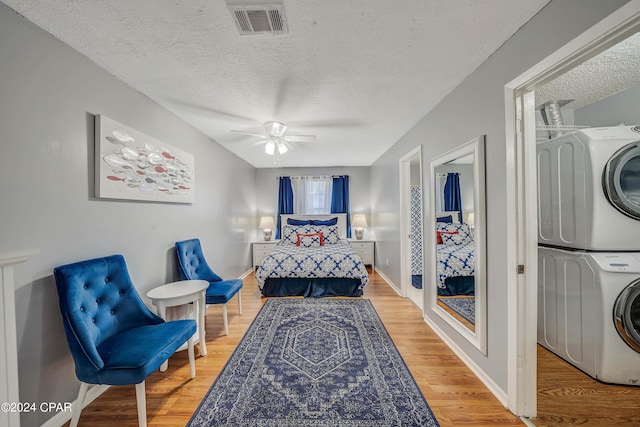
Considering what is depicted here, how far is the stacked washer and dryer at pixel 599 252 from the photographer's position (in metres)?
1.62

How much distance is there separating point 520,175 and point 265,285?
328cm

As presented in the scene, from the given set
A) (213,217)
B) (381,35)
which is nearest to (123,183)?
(213,217)

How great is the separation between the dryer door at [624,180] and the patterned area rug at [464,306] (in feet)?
3.89

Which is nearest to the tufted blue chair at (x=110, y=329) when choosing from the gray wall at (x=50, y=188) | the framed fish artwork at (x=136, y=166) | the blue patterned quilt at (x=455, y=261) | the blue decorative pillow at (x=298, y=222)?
the gray wall at (x=50, y=188)

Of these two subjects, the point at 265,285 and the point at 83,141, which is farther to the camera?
the point at 265,285

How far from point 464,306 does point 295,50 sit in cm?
234

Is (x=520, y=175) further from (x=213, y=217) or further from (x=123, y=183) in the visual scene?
(x=213, y=217)

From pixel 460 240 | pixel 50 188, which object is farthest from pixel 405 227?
pixel 50 188

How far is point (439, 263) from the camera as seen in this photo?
2.42 metres

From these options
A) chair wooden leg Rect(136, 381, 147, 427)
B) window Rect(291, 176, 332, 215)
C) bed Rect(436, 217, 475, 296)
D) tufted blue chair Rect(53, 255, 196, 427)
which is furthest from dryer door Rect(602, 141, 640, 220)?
window Rect(291, 176, 332, 215)

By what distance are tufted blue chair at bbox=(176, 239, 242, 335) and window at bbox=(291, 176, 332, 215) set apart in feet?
9.86

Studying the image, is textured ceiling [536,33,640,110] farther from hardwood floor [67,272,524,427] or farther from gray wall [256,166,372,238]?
gray wall [256,166,372,238]

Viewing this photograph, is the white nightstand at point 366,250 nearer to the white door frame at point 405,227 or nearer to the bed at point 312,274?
the bed at point 312,274

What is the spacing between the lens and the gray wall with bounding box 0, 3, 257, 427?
4.03 feet
